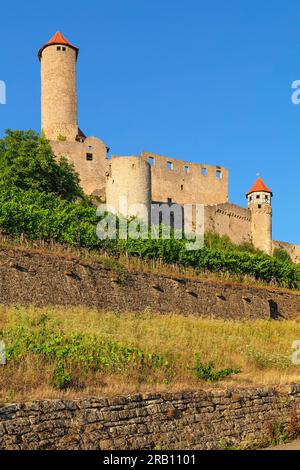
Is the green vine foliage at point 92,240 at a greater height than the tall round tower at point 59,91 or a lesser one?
lesser

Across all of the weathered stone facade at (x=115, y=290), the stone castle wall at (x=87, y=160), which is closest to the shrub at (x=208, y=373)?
the weathered stone facade at (x=115, y=290)

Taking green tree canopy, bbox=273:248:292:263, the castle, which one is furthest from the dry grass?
green tree canopy, bbox=273:248:292:263

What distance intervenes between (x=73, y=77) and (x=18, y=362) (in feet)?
162

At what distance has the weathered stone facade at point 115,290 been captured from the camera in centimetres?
2134

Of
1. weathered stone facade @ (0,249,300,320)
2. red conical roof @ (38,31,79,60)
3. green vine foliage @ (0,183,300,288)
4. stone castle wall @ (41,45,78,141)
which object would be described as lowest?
weathered stone facade @ (0,249,300,320)

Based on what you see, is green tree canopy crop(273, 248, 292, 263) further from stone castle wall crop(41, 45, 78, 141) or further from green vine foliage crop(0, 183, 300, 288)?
stone castle wall crop(41, 45, 78, 141)

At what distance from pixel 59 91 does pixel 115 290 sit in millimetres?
36461

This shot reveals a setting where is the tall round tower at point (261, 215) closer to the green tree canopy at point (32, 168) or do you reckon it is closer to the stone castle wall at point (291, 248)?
the stone castle wall at point (291, 248)

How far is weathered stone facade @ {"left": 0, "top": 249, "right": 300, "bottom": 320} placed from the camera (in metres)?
21.3

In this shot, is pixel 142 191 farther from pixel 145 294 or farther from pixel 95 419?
pixel 95 419

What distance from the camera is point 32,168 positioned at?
3897 centimetres

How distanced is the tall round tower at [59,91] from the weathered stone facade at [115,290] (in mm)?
30876

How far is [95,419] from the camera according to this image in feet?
30.7

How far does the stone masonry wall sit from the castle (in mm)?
38110
